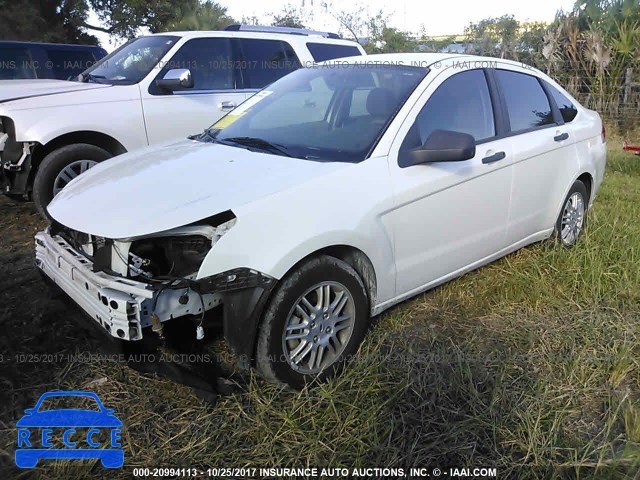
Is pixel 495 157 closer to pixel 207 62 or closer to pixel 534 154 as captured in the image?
pixel 534 154

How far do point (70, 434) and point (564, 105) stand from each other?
425 cm

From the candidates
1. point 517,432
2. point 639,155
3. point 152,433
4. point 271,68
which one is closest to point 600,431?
point 517,432

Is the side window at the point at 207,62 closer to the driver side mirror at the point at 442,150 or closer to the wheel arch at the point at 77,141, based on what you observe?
the wheel arch at the point at 77,141

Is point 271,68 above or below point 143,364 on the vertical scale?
above

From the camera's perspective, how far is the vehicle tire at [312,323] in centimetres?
259

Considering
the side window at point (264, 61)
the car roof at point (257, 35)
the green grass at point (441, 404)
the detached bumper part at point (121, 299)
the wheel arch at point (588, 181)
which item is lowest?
the green grass at point (441, 404)

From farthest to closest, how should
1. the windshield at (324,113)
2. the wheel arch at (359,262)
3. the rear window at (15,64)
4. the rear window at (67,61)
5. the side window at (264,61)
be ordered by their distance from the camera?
1. the rear window at (67,61)
2. the rear window at (15,64)
3. the side window at (264,61)
4. the windshield at (324,113)
5. the wheel arch at (359,262)

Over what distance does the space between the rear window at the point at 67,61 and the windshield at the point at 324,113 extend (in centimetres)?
679

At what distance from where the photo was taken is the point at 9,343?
3197mm

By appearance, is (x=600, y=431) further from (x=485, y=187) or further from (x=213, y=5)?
(x=213, y=5)

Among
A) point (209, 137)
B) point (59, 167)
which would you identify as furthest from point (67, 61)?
point (209, 137)

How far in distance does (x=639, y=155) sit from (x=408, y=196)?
679 cm

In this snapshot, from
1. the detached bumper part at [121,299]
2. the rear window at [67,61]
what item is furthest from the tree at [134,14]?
the detached bumper part at [121,299]

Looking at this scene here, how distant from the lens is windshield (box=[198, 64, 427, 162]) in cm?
314
